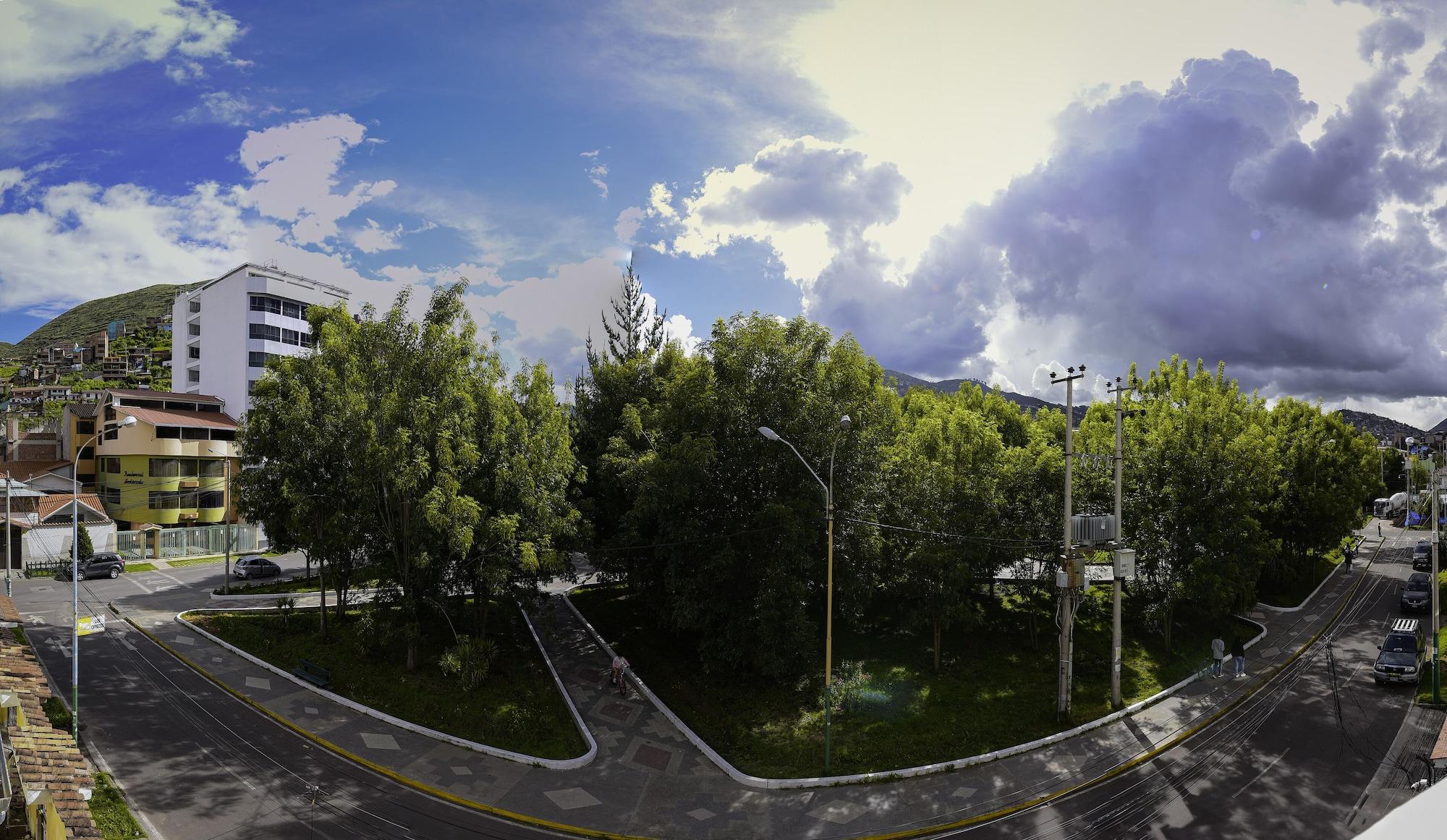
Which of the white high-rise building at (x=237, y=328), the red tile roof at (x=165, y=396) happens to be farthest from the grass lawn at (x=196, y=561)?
the white high-rise building at (x=237, y=328)

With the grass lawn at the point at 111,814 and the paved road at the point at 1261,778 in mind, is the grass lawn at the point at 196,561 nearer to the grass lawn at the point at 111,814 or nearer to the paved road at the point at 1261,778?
the grass lawn at the point at 111,814

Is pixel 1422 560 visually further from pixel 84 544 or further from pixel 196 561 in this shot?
pixel 84 544

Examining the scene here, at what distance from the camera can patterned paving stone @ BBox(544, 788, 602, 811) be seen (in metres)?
18.4

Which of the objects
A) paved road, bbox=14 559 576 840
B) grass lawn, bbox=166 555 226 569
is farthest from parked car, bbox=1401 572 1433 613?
grass lawn, bbox=166 555 226 569

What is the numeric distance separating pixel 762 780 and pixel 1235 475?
20521 mm

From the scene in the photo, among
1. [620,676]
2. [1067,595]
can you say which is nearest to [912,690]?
[1067,595]

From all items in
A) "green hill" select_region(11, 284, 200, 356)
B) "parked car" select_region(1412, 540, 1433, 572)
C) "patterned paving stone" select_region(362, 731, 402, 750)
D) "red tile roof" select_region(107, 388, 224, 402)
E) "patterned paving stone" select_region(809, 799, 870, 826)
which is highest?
"green hill" select_region(11, 284, 200, 356)

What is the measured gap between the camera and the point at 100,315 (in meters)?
185

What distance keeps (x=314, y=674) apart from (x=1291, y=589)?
150 feet

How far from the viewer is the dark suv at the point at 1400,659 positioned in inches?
951

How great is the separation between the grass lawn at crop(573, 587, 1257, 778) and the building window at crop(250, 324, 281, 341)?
4775 cm

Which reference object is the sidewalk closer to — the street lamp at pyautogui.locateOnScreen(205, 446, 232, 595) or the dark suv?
the dark suv

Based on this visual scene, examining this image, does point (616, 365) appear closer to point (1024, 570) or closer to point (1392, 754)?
point (1024, 570)

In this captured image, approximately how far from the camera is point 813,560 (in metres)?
24.5
